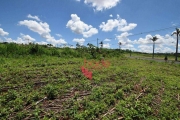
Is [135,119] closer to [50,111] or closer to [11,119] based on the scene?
[50,111]

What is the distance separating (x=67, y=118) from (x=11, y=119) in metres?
1.45

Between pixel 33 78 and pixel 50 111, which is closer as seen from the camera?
pixel 50 111

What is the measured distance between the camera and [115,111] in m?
4.16

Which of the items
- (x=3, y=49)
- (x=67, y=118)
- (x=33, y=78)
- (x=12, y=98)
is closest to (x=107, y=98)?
(x=67, y=118)

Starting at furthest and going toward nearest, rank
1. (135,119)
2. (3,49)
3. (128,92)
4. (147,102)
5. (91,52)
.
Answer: (91,52)
(3,49)
(128,92)
(147,102)
(135,119)

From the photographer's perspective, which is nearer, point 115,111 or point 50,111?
point 50,111

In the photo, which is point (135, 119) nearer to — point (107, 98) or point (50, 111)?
point (107, 98)

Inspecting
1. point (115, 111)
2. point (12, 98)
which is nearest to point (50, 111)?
point (12, 98)

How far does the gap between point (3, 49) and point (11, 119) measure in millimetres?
11608

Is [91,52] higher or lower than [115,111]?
higher

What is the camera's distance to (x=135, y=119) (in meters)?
3.85

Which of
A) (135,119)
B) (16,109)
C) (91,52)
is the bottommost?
(135,119)

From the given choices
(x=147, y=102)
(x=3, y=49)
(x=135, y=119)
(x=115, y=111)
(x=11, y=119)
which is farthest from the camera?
(x=3, y=49)

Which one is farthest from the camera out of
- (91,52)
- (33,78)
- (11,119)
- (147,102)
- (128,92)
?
(91,52)
